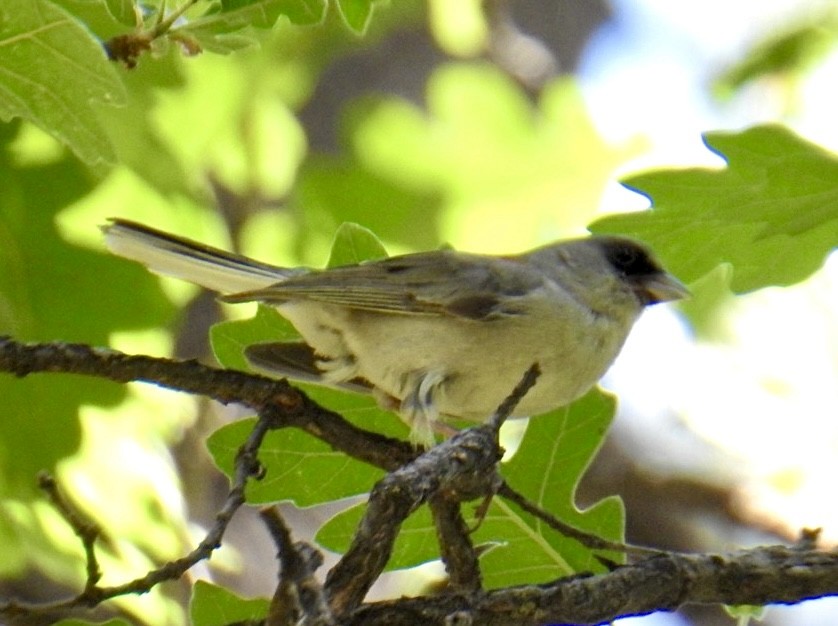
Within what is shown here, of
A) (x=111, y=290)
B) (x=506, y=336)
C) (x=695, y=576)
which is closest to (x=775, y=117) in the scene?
(x=506, y=336)

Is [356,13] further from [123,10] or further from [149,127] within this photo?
[149,127]

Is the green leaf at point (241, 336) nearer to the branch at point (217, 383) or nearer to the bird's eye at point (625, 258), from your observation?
the branch at point (217, 383)

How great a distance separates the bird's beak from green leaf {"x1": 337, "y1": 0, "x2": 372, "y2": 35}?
162 centimetres

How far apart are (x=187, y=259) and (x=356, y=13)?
1.02 metres

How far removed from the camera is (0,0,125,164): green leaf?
5.93 feet

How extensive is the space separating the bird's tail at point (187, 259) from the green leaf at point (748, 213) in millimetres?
1065

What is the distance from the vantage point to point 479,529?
7.79 feet

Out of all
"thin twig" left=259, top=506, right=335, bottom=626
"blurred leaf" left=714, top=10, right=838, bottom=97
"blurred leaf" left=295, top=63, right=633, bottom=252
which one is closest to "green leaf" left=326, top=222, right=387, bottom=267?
"thin twig" left=259, top=506, right=335, bottom=626

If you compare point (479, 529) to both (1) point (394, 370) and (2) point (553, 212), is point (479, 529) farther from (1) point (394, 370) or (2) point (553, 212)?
(2) point (553, 212)

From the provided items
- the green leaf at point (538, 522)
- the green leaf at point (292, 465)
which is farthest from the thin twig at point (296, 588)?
the green leaf at point (292, 465)

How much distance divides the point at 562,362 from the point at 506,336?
155mm

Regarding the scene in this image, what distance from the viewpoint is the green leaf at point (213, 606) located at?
6.66ft

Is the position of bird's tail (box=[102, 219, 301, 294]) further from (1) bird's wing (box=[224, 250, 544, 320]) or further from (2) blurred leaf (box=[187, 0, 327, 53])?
(2) blurred leaf (box=[187, 0, 327, 53])

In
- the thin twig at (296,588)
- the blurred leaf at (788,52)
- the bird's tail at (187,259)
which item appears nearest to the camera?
the thin twig at (296,588)
